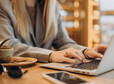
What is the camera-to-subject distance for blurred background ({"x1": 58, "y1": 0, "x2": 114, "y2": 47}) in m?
4.26

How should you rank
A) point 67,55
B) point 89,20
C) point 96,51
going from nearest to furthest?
point 67,55 → point 96,51 → point 89,20

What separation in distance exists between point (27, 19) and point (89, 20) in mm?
3421

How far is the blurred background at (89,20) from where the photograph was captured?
4.26 m

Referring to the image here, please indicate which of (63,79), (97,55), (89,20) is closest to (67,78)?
(63,79)

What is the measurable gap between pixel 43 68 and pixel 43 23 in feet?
2.32

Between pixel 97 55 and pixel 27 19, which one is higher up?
pixel 27 19

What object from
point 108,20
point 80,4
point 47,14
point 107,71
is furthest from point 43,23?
point 80,4

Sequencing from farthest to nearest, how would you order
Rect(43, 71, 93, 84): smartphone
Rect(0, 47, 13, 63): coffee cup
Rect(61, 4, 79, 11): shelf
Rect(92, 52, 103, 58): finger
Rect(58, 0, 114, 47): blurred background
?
Rect(61, 4, 79, 11): shelf, Rect(58, 0, 114, 47): blurred background, Rect(92, 52, 103, 58): finger, Rect(0, 47, 13, 63): coffee cup, Rect(43, 71, 93, 84): smartphone

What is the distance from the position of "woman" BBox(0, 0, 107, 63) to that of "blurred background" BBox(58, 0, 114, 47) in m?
2.66

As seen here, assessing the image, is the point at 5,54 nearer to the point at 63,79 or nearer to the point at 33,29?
the point at 63,79

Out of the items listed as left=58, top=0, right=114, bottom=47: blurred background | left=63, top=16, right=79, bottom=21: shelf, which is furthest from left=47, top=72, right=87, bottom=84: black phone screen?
left=63, top=16, right=79, bottom=21: shelf

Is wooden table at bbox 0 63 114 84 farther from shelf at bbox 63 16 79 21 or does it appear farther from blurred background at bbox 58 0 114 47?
shelf at bbox 63 16 79 21

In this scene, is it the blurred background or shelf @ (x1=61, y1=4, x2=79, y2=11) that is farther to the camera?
shelf @ (x1=61, y1=4, x2=79, y2=11)

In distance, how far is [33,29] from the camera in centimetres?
144
